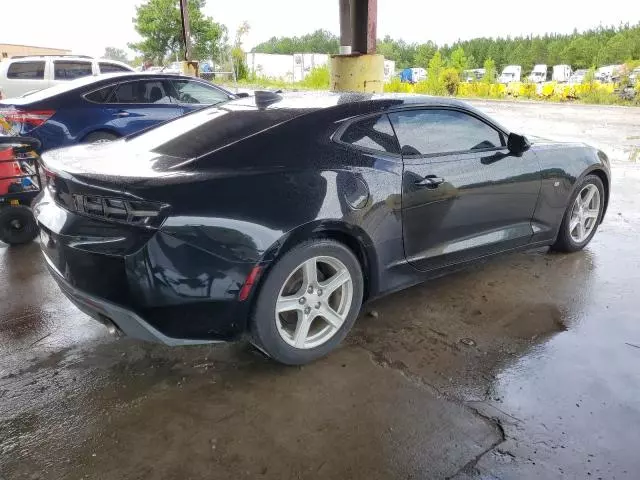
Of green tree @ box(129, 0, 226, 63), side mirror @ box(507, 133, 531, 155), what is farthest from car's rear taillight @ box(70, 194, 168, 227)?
green tree @ box(129, 0, 226, 63)

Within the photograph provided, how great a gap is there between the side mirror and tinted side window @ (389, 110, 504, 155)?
0.20ft

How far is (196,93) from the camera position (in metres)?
7.55

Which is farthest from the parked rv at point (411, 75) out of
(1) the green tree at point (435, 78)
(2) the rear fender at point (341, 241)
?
(2) the rear fender at point (341, 241)

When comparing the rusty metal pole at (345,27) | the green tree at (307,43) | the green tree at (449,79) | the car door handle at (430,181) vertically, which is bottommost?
the car door handle at (430,181)

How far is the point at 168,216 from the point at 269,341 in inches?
32.3

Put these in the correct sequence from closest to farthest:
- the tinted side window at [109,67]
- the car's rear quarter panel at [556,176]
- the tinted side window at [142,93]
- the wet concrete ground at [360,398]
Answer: the wet concrete ground at [360,398], the car's rear quarter panel at [556,176], the tinted side window at [142,93], the tinted side window at [109,67]

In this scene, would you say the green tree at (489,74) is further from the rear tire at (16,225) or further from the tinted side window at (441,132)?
the rear tire at (16,225)

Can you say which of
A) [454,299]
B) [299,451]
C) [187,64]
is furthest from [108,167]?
[187,64]

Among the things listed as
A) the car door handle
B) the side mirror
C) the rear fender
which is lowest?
the rear fender

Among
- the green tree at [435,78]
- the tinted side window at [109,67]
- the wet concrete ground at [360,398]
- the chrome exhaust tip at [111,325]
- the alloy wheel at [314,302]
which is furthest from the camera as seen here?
the green tree at [435,78]

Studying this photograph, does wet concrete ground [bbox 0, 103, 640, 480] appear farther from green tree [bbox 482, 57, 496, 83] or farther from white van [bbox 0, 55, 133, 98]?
green tree [bbox 482, 57, 496, 83]

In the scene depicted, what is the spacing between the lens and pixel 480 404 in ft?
8.43

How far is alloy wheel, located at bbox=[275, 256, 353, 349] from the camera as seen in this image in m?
2.79

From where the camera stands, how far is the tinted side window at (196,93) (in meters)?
7.40
